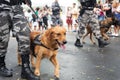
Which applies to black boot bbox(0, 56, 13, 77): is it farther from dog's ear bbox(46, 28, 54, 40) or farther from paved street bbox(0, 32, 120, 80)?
dog's ear bbox(46, 28, 54, 40)

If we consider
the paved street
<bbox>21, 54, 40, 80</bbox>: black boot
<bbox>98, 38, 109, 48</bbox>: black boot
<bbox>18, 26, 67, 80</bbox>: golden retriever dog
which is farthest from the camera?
<bbox>98, 38, 109, 48</bbox>: black boot

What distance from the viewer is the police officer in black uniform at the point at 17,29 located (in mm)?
7043

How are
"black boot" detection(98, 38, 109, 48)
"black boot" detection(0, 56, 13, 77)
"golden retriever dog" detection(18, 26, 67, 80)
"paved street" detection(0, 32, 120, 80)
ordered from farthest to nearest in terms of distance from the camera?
"black boot" detection(98, 38, 109, 48) → "paved street" detection(0, 32, 120, 80) → "black boot" detection(0, 56, 13, 77) → "golden retriever dog" detection(18, 26, 67, 80)

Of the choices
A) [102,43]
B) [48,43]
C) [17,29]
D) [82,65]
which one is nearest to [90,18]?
[102,43]

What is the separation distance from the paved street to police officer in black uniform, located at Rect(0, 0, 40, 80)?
0.35m

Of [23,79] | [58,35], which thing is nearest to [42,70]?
[23,79]

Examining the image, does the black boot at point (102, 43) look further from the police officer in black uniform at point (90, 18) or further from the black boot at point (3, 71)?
the black boot at point (3, 71)

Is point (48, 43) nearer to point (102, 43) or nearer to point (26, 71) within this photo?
point (26, 71)

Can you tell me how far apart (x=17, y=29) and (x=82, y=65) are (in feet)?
8.70

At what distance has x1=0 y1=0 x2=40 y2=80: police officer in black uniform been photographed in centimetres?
704

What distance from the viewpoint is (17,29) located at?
7.08m

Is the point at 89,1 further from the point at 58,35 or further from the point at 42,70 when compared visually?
the point at 58,35

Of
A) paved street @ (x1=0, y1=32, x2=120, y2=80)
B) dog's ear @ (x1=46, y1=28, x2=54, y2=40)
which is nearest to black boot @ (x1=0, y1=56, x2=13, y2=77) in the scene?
paved street @ (x1=0, y1=32, x2=120, y2=80)

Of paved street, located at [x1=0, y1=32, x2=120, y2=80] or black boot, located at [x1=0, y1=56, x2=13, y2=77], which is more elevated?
black boot, located at [x1=0, y1=56, x2=13, y2=77]
